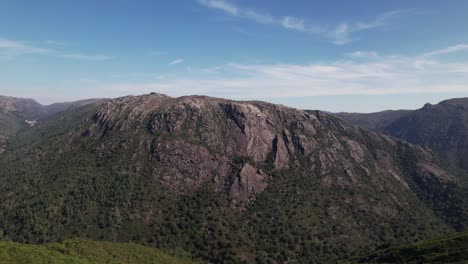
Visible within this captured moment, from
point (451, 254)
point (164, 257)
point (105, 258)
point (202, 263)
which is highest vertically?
point (451, 254)

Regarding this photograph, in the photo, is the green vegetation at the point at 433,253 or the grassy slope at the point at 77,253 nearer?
the grassy slope at the point at 77,253

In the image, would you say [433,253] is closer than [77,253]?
No

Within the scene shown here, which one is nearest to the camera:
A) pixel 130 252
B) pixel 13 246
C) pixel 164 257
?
pixel 13 246

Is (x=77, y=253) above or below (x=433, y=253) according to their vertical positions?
below

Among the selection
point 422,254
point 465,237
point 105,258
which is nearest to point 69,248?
point 105,258

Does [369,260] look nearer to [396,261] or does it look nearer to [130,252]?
[396,261]
